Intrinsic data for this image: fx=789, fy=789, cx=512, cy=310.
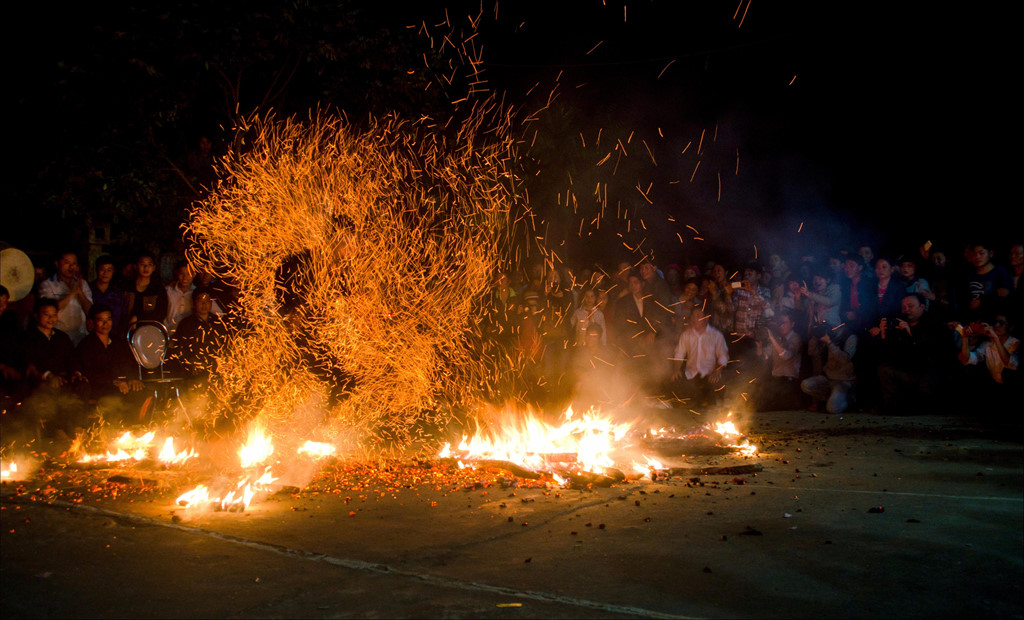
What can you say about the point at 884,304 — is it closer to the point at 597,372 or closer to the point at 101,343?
the point at 597,372

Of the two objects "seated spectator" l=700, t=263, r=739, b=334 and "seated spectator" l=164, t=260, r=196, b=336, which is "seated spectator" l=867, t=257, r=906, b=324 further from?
"seated spectator" l=164, t=260, r=196, b=336

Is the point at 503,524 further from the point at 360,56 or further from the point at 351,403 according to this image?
the point at 360,56

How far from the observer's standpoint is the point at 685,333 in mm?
11117

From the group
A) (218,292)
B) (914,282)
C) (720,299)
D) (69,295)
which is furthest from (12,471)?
(914,282)

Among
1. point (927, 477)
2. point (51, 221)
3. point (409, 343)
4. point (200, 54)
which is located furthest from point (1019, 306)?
point (51, 221)

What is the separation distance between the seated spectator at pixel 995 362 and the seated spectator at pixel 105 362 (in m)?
10.1

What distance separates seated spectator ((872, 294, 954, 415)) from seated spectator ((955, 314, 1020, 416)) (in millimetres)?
321

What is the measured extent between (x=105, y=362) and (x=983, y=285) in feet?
35.8

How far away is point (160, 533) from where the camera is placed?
205 inches

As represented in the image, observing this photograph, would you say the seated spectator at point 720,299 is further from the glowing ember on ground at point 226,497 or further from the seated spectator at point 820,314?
the glowing ember on ground at point 226,497

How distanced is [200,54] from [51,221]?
8.59 m

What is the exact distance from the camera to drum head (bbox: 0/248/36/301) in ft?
35.3

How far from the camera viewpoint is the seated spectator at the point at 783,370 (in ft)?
35.7

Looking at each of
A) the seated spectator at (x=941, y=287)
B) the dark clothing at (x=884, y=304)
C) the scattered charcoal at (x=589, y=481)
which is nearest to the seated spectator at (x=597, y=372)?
the dark clothing at (x=884, y=304)
